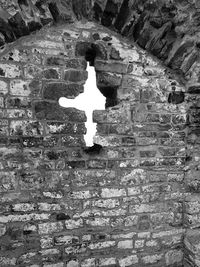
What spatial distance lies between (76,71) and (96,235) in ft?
6.19

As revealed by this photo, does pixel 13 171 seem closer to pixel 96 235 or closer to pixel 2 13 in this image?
pixel 96 235

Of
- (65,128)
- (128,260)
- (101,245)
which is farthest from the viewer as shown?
(128,260)

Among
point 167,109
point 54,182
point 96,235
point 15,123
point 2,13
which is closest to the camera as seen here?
point 2,13

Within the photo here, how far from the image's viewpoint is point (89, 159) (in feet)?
9.83

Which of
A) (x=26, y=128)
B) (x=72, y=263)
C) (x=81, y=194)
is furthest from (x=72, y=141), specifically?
(x=72, y=263)

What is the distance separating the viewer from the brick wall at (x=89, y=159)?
2.74 metres

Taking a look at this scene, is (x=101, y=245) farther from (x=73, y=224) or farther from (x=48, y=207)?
(x=48, y=207)

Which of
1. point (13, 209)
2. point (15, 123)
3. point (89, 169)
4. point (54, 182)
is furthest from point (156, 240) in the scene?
point (15, 123)

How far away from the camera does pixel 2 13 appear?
249 centimetres

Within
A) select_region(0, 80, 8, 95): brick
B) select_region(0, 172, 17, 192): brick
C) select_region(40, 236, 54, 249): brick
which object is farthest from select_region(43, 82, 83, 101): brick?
select_region(40, 236, 54, 249): brick

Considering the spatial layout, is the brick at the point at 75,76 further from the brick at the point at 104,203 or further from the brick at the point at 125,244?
the brick at the point at 125,244

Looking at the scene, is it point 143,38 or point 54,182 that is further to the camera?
point 143,38

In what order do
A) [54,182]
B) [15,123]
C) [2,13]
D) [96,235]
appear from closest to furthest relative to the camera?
[2,13]
[15,123]
[54,182]
[96,235]

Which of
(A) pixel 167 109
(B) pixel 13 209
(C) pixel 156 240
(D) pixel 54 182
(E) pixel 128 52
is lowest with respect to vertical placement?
(C) pixel 156 240
